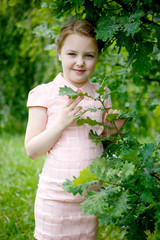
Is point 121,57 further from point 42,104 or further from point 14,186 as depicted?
point 14,186

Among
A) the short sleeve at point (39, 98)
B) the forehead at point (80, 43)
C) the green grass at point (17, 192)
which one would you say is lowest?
the green grass at point (17, 192)

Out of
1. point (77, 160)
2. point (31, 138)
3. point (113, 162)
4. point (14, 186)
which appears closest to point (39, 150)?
point (31, 138)

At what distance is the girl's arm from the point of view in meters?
1.38

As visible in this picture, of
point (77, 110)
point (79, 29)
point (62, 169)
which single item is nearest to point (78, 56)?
point (79, 29)

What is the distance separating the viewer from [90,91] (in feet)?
5.07

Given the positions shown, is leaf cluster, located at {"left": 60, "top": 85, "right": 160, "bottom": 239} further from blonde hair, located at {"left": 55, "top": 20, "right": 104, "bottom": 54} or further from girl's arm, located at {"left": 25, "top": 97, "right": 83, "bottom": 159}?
blonde hair, located at {"left": 55, "top": 20, "right": 104, "bottom": 54}

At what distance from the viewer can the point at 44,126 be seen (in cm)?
148

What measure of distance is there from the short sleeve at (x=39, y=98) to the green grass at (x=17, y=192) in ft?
3.91

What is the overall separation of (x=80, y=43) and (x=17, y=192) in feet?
6.56

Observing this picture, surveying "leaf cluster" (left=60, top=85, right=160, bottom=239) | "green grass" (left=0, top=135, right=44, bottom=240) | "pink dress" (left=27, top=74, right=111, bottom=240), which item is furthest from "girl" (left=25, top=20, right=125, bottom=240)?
"green grass" (left=0, top=135, right=44, bottom=240)

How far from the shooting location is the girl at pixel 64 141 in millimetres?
1432

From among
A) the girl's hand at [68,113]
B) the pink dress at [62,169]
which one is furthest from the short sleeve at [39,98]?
the girl's hand at [68,113]

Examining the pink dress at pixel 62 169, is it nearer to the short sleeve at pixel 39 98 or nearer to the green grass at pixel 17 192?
the short sleeve at pixel 39 98

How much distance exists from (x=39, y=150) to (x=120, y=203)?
55 centimetres
